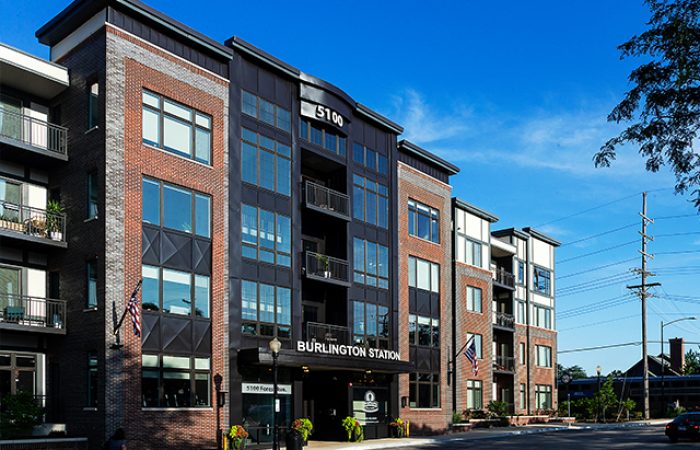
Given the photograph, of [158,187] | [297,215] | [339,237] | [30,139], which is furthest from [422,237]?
[30,139]

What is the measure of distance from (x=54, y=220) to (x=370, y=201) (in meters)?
16.8

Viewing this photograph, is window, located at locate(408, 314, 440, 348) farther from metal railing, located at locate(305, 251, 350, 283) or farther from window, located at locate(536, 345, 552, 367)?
window, located at locate(536, 345, 552, 367)

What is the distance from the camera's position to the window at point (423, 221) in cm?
4542

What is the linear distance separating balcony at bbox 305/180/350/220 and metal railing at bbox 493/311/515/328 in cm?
2427

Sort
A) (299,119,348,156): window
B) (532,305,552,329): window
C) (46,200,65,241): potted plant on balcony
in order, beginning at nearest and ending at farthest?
(46,200,65,241): potted plant on balcony, (299,119,348,156): window, (532,305,552,329): window

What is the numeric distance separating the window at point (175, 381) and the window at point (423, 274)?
1635cm

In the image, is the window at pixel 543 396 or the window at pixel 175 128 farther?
the window at pixel 543 396

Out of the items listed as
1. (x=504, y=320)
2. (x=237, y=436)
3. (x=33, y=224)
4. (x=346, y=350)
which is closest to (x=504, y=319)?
(x=504, y=320)

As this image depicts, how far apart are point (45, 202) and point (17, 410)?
813 centimetres

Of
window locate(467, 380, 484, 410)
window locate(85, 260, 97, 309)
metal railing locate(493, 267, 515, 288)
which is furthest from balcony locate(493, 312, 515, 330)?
window locate(85, 260, 97, 309)

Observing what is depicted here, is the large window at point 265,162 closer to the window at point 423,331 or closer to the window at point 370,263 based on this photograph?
the window at point 370,263

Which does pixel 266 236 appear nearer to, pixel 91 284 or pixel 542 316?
pixel 91 284

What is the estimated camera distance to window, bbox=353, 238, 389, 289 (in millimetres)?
40094

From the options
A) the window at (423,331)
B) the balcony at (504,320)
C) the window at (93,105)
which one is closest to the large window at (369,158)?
the window at (423,331)
